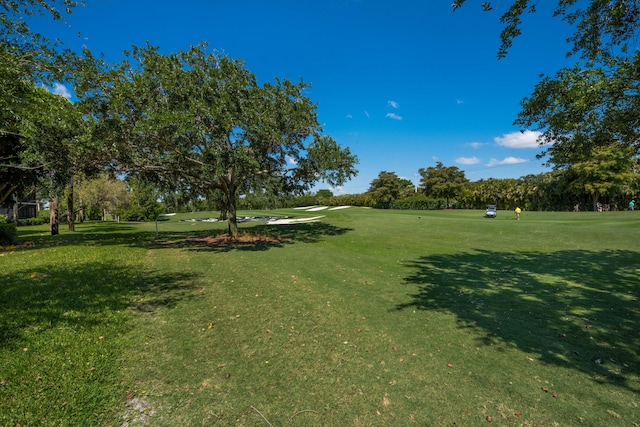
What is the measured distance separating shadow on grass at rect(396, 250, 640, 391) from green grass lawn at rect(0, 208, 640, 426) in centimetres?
4

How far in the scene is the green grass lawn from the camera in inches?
118

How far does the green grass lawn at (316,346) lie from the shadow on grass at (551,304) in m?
0.04

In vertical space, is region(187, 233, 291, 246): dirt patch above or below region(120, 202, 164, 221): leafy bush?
below

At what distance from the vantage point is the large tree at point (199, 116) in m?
11.5

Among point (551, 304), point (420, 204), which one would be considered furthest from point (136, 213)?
point (551, 304)

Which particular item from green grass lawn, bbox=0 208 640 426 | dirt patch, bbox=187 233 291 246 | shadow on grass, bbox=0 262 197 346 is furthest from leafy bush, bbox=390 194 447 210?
shadow on grass, bbox=0 262 197 346

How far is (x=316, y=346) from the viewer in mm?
4379

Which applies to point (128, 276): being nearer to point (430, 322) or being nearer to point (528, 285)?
point (430, 322)

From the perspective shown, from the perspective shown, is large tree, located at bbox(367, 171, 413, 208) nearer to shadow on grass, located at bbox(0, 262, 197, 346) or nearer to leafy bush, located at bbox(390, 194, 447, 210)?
leafy bush, located at bbox(390, 194, 447, 210)

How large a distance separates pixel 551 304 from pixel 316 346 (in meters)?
5.08

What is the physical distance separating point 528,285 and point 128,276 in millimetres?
10400

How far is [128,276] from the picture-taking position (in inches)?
318

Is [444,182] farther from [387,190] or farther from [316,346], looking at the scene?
[316,346]

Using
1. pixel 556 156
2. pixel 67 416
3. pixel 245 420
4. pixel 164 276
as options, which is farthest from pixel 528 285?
pixel 164 276
